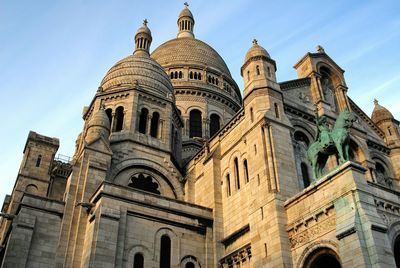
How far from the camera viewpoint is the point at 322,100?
91.5ft

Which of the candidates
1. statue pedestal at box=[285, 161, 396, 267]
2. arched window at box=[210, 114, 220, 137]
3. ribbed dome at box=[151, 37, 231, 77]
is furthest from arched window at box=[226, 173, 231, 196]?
ribbed dome at box=[151, 37, 231, 77]

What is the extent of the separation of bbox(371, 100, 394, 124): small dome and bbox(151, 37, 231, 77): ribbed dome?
20.2m

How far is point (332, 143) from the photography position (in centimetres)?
1941

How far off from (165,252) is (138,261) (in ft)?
5.59

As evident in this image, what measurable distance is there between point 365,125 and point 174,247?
1711 cm

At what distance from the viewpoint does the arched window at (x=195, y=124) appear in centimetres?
4278

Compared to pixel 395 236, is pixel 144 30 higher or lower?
higher

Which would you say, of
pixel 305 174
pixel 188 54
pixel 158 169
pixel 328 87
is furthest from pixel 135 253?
pixel 188 54

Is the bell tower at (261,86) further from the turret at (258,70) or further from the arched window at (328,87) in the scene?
the arched window at (328,87)

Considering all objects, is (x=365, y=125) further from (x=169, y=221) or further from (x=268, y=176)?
(x=169, y=221)

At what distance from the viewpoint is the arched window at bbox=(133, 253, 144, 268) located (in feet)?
68.7

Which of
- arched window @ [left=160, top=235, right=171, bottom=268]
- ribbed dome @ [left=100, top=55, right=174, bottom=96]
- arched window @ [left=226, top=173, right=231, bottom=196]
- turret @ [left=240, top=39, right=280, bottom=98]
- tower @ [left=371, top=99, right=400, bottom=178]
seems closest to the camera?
arched window @ [left=160, top=235, right=171, bottom=268]

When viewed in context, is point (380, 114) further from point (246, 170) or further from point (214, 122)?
point (214, 122)

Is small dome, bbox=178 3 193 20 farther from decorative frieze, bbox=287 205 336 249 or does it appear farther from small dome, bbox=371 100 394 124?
decorative frieze, bbox=287 205 336 249
